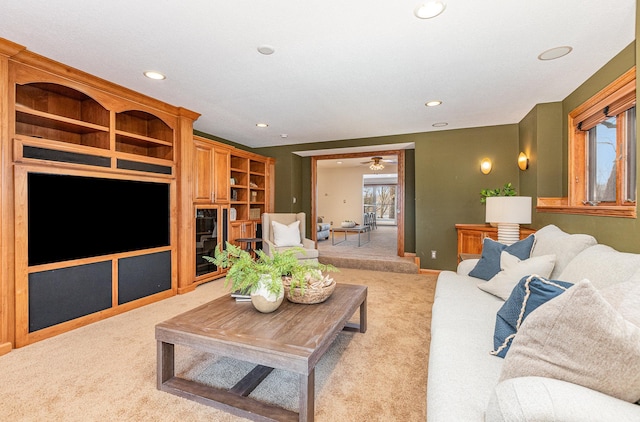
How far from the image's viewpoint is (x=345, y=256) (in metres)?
5.42

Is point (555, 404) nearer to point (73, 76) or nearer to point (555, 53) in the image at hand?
point (555, 53)

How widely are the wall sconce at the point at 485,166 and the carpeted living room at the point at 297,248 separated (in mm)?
420

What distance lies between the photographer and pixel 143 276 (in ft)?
10.6

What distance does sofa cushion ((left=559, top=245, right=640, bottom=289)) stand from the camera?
52.7 inches

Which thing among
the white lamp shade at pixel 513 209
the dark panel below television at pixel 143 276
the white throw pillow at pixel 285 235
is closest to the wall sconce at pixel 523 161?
the white lamp shade at pixel 513 209

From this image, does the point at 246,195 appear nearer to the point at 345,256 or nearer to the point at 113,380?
the point at 345,256

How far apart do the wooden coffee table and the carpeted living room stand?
12mm

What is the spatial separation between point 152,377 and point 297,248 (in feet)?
4.07

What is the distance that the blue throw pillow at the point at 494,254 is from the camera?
7.78ft

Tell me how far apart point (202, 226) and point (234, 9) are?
2.96 metres

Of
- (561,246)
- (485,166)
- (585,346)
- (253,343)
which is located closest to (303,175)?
(485,166)

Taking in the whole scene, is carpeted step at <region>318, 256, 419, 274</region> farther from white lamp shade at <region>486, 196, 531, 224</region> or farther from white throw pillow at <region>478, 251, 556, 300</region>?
white throw pillow at <region>478, 251, 556, 300</region>

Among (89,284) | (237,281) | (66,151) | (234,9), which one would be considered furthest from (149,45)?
(89,284)

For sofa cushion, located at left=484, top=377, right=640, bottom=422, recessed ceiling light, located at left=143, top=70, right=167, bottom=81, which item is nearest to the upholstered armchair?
recessed ceiling light, located at left=143, top=70, right=167, bottom=81
